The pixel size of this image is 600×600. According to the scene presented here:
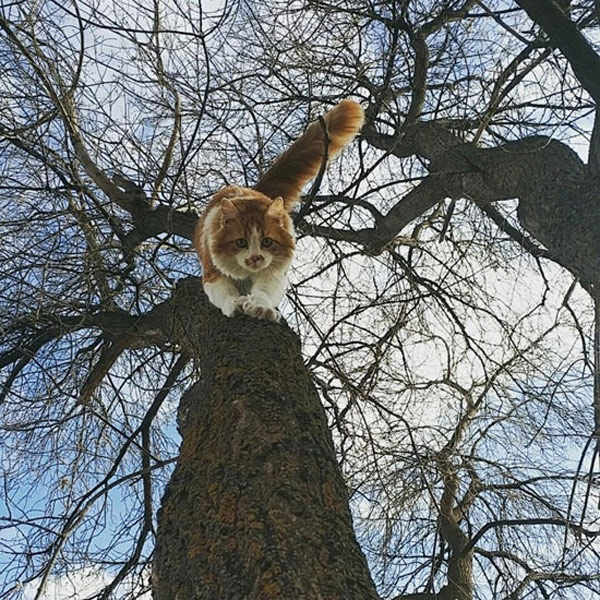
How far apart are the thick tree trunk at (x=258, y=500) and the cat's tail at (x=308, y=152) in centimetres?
149

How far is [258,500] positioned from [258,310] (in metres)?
1.10

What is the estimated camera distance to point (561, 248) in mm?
2543

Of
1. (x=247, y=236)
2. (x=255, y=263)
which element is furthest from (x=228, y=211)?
(x=255, y=263)

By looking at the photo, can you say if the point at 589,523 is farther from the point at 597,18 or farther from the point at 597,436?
the point at 597,18

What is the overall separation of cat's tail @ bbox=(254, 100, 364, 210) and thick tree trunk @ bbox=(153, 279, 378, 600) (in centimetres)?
149

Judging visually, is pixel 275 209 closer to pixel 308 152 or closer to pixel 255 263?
pixel 255 263

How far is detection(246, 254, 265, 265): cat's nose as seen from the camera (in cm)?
261

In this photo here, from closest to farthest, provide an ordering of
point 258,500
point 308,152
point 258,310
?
point 258,500, point 258,310, point 308,152

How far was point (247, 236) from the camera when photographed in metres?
2.63

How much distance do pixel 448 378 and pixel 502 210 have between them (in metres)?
1.02

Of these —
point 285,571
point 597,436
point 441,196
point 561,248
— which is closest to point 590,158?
point 561,248

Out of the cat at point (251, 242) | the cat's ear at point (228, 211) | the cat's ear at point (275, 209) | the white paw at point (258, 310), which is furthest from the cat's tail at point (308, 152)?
the white paw at point (258, 310)

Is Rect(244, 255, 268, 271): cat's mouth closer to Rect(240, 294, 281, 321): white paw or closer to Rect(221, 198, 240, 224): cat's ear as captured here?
Rect(221, 198, 240, 224): cat's ear

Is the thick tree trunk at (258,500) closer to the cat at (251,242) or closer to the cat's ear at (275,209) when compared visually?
the cat at (251,242)
